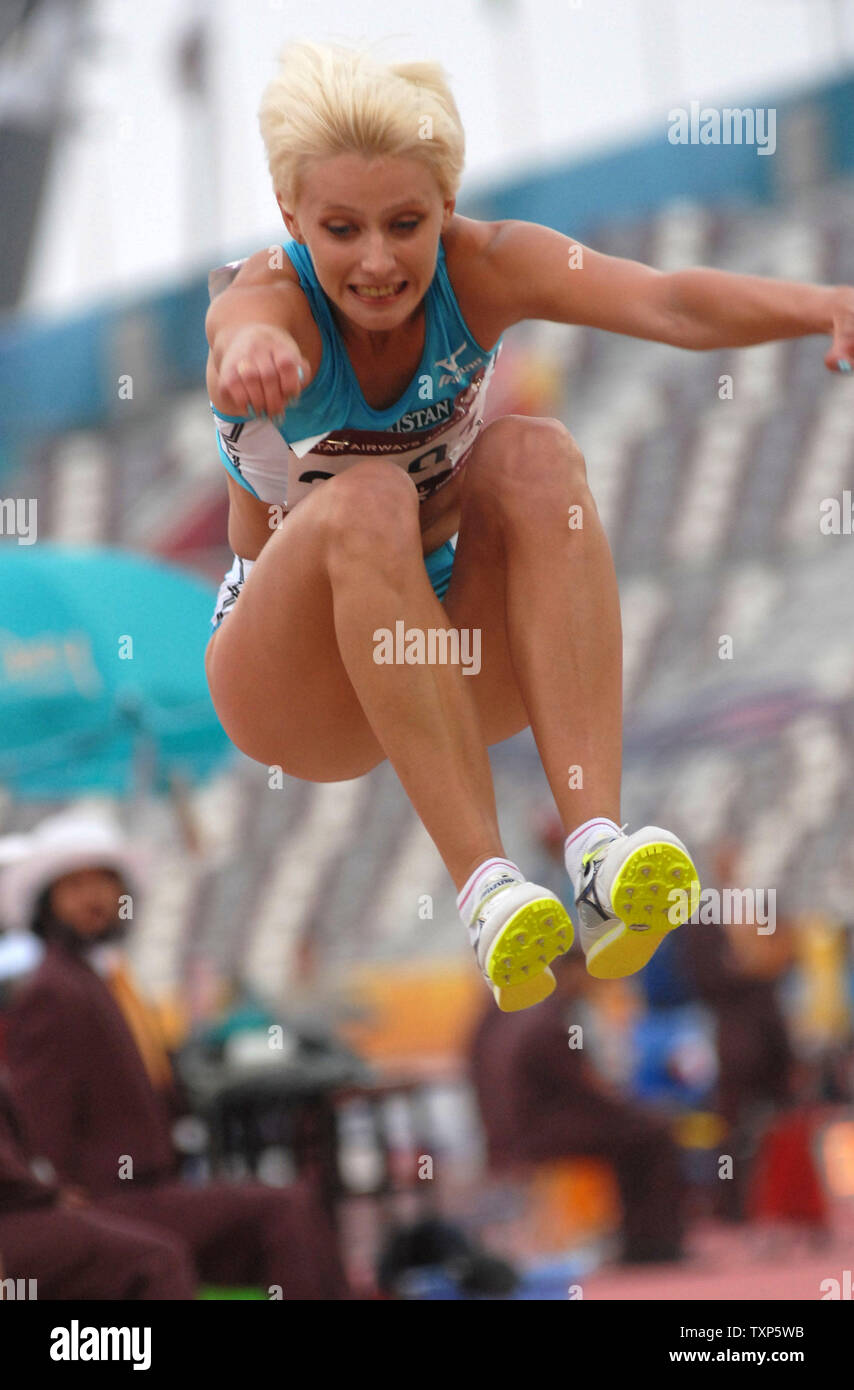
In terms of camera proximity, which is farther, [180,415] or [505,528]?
[180,415]

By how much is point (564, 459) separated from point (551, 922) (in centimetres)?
74

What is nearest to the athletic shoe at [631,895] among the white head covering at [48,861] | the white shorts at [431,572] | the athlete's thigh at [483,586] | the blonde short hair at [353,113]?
the athlete's thigh at [483,586]

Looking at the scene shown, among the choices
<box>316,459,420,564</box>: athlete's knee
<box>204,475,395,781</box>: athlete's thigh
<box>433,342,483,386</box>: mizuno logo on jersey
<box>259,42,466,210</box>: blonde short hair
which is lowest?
<box>204,475,395,781</box>: athlete's thigh

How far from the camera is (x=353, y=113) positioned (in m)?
2.46

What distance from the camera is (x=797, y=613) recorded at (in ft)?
48.1

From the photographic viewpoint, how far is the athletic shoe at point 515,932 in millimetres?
2559

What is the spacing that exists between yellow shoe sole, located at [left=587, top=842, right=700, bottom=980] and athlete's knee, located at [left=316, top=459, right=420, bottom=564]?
0.58 m

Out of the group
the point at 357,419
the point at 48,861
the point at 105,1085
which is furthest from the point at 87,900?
the point at 357,419

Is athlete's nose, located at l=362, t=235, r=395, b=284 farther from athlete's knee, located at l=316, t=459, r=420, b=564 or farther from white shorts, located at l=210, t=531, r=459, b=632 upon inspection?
white shorts, located at l=210, t=531, r=459, b=632

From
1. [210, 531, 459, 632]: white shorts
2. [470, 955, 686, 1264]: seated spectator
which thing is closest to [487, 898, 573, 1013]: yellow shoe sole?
[210, 531, 459, 632]: white shorts

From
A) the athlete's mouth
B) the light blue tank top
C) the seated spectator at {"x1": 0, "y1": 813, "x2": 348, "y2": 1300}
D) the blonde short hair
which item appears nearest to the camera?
the blonde short hair

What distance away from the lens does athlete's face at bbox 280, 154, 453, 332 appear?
249 centimetres

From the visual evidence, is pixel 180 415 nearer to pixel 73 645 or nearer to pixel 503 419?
pixel 73 645
